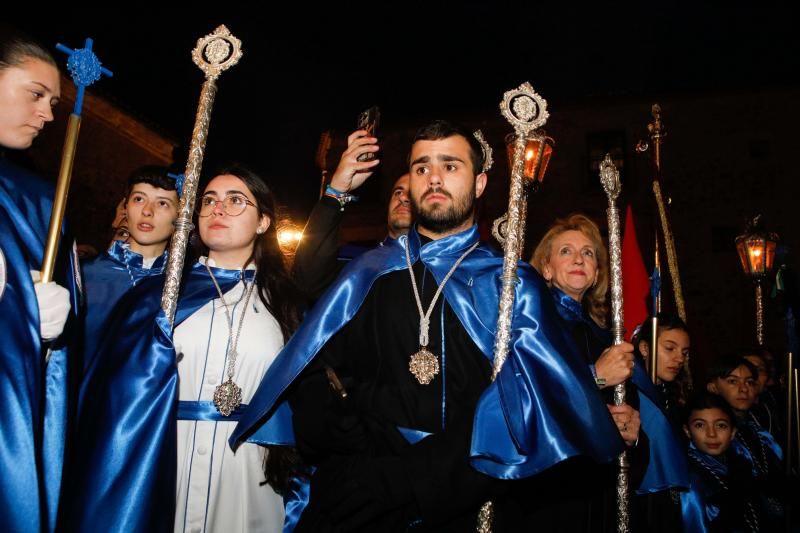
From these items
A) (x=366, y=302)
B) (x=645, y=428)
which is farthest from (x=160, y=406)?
(x=645, y=428)

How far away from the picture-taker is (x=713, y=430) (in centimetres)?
474

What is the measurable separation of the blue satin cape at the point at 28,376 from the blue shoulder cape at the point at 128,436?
121 millimetres

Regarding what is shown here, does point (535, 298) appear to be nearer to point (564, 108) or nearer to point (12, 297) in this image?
point (12, 297)

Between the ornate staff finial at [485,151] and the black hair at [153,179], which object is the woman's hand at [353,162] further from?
the black hair at [153,179]

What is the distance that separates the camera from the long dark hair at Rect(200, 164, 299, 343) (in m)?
3.28

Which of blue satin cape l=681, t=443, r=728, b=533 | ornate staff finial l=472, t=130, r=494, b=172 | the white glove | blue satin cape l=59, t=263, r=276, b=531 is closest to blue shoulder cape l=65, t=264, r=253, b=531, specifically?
blue satin cape l=59, t=263, r=276, b=531

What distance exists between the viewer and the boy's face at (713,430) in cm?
473

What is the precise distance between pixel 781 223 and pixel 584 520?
17.5 m

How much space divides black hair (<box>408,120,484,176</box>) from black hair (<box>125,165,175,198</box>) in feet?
6.18

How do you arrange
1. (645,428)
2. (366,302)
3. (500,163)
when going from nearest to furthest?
(366,302)
(645,428)
(500,163)

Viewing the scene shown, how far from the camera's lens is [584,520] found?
3164 mm

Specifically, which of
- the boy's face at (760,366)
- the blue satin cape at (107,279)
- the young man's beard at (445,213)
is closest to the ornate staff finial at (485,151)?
the young man's beard at (445,213)

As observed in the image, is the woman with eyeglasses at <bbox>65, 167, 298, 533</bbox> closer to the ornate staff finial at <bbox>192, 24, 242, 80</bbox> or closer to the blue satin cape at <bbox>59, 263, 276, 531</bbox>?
the blue satin cape at <bbox>59, 263, 276, 531</bbox>

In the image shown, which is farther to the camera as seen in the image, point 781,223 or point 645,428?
point 781,223
